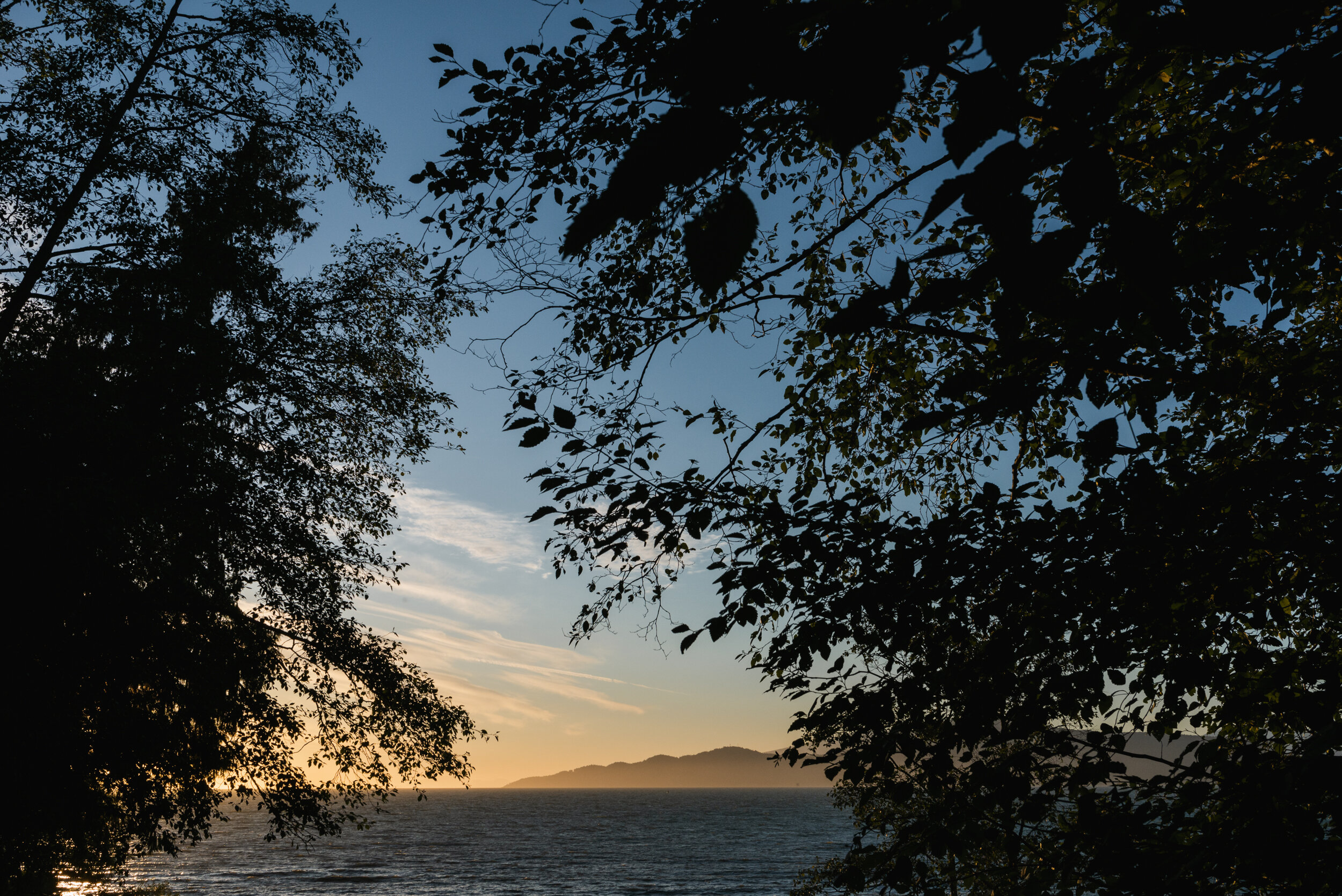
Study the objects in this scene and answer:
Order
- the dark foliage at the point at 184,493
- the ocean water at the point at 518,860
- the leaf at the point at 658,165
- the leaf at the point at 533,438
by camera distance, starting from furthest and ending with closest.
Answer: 1. the ocean water at the point at 518,860
2. the dark foliage at the point at 184,493
3. the leaf at the point at 533,438
4. the leaf at the point at 658,165

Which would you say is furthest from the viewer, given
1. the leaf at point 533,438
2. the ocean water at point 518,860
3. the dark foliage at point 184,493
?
the ocean water at point 518,860

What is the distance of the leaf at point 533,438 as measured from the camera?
12.7ft

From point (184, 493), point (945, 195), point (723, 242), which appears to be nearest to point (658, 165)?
point (723, 242)

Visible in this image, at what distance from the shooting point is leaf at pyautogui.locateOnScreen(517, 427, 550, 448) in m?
3.86

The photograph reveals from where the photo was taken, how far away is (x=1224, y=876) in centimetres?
378

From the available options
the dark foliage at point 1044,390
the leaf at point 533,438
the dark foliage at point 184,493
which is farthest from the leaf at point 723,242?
the dark foliage at point 184,493

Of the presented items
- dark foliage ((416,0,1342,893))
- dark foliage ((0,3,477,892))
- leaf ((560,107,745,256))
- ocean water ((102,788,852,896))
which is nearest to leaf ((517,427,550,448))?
dark foliage ((416,0,1342,893))

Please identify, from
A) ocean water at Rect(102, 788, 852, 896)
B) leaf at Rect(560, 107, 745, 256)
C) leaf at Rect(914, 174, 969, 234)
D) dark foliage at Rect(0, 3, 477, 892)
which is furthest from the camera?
ocean water at Rect(102, 788, 852, 896)

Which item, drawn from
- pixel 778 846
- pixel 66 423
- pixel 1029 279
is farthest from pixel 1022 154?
pixel 778 846

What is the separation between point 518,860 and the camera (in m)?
90.6

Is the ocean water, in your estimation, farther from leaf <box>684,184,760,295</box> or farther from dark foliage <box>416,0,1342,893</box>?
leaf <box>684,184,760,295</box>

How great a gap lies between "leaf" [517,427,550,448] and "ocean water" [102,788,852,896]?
57675 mm

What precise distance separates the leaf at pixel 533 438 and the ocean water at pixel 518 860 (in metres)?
57.7

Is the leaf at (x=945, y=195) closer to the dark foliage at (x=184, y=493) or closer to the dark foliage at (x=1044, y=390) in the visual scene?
the dark foliage at (x=1044, y=390)
